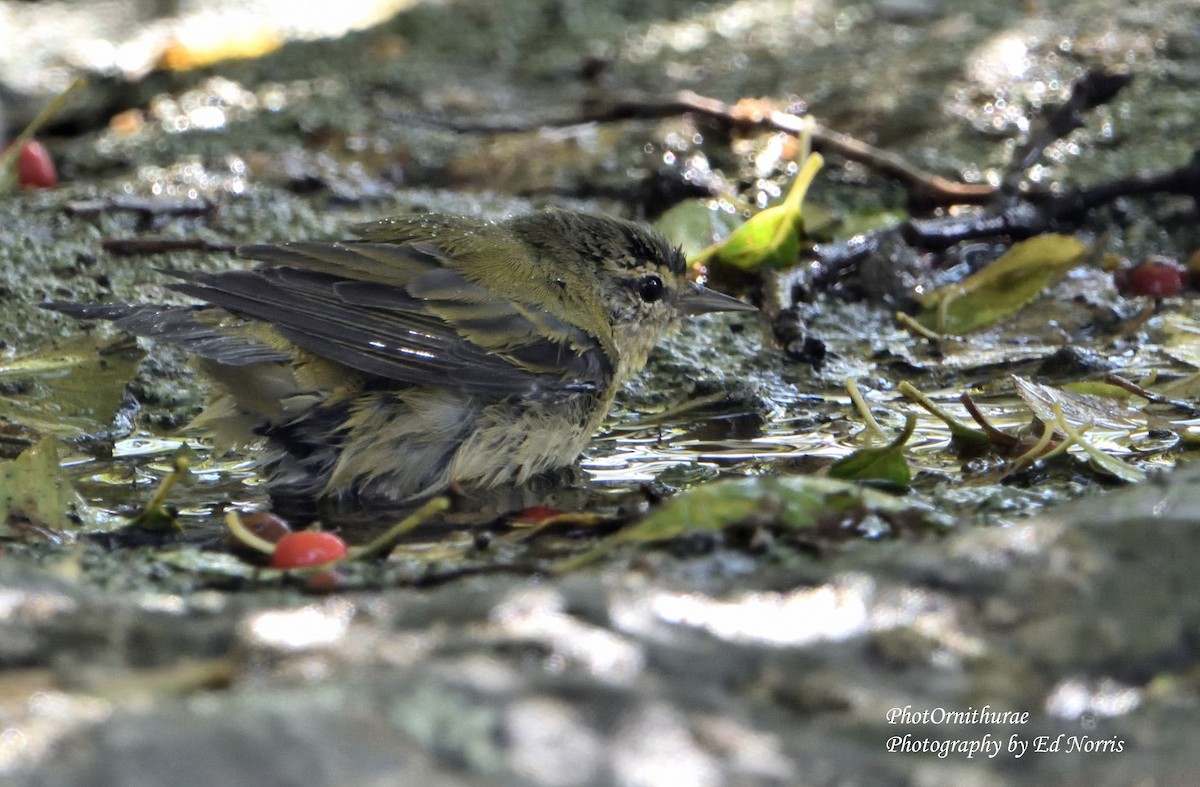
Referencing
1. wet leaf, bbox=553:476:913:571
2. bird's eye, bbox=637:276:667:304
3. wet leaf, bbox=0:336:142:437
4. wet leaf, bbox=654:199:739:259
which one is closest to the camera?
wet leaf, bbox=553:476:913:571

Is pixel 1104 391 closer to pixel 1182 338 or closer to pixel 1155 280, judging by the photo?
pixel 1182 338

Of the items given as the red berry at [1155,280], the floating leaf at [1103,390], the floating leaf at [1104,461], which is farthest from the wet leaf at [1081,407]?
the red berry at [1155,280]

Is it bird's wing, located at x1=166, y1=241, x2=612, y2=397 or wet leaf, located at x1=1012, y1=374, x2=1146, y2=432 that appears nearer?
wet leaf, located at x1=1012, y1=374, x2=1146, y2=432

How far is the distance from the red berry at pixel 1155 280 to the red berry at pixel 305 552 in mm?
3694

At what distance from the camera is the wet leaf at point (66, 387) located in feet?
14.8

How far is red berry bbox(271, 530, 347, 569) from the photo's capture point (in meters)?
3.13

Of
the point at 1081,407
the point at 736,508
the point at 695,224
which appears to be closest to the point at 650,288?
the point at 695,224

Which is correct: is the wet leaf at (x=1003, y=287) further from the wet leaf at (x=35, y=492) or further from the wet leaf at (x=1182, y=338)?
the wet leaf at (x=35, y=492)

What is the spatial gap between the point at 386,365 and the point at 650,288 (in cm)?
119

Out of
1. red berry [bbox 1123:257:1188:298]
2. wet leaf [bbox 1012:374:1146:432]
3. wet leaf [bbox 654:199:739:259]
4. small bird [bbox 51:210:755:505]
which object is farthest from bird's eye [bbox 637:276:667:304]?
red berry [bbox 1123:257:1188:298]

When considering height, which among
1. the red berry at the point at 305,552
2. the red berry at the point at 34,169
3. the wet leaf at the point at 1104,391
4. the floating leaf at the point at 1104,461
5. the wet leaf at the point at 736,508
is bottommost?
the wet leaf at the point at 1104,391

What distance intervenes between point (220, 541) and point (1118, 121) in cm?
528

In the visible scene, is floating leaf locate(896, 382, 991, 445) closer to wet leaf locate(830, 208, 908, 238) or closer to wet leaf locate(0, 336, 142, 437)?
wet leaf locate(830, 208, 908, 238)

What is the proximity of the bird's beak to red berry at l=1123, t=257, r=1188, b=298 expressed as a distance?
1682mm
